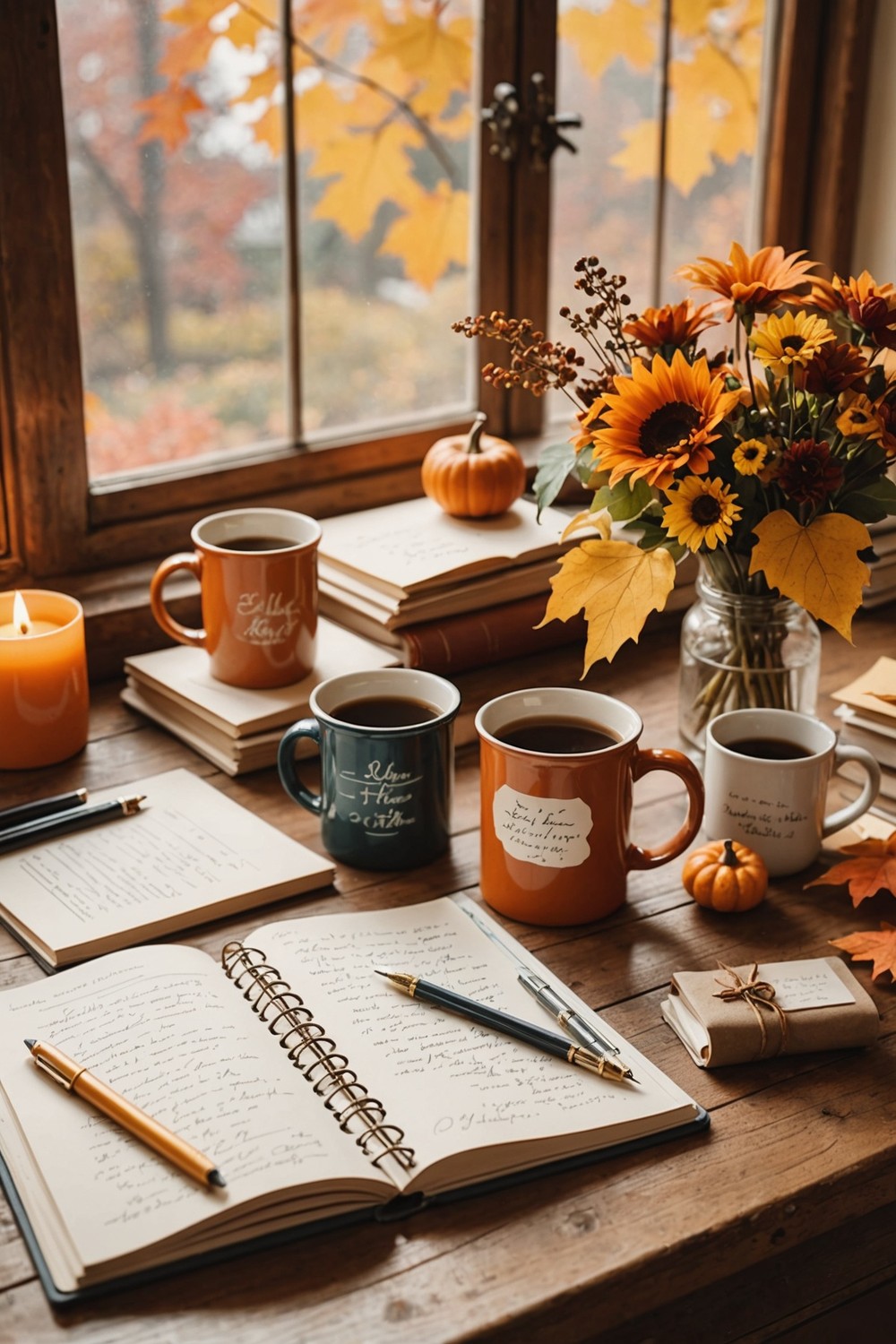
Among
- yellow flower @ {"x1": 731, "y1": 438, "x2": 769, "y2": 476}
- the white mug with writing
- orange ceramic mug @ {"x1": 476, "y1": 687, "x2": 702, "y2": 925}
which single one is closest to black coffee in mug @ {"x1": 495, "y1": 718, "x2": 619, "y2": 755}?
orange ceramic mug @ {"x1": 476, "y1": 687, "x2": 702, "y2": 925}

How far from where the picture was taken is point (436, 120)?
1.55 metres

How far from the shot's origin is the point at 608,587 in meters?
1.06

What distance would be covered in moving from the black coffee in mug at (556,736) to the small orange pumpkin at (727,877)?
0.11m

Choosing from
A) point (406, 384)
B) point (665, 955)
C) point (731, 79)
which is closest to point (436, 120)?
point (406, 384)

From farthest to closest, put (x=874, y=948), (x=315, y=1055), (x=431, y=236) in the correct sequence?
1. (x=431, y=236)
2. (x=874, y=948)
3. (x=315, y=1055)

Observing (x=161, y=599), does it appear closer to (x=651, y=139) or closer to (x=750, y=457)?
(x=750, y=457)

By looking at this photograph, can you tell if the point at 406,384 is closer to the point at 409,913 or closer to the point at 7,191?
the point at 7,191

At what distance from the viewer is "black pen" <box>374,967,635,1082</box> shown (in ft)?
2.84

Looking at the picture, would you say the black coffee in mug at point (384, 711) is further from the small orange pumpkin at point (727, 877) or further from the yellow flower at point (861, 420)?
the yellow flower at point (861, 420)

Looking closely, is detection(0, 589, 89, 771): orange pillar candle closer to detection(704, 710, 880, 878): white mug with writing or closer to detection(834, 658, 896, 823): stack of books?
detection(704, 710, 880, 878): white mug with writing

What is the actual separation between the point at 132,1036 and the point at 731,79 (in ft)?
4.38

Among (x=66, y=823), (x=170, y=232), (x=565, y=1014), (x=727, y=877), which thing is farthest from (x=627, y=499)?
(x=170, y=232)

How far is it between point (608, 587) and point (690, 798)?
0.53 feet

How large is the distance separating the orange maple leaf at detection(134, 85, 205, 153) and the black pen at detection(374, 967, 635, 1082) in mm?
834
